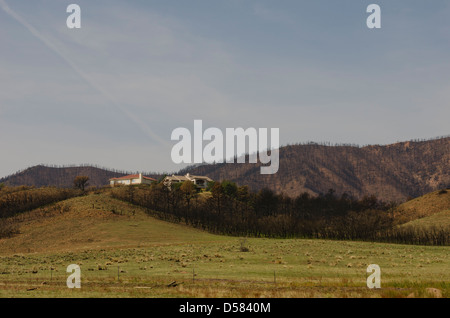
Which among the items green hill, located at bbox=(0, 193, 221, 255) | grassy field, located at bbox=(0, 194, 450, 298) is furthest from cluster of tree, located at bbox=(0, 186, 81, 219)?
grassy field, located at bbox=(0, 194, 450, 298)

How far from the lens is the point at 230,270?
48.4 metres

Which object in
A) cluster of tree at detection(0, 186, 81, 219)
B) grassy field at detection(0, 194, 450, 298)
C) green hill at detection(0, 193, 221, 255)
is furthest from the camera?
cluster of tree at detection(0, 186, 81, 219)

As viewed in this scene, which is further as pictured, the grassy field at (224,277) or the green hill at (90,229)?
the green hill at (90,229)

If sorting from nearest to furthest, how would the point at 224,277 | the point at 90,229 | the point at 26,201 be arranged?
the point at 224,277 < the point at 90,229 < the point at 26,201

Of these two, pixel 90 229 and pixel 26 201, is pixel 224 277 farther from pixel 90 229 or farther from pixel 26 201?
pixel 26 201

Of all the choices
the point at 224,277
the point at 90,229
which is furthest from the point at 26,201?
the point at 224,277

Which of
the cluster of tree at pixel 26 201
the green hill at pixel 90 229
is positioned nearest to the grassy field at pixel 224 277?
the green hill at pixel 90 229

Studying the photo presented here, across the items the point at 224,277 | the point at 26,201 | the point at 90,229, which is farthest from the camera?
the point at 26,201

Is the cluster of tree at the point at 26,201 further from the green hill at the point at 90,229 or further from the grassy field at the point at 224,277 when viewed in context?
the grassy field at the point at 224,277

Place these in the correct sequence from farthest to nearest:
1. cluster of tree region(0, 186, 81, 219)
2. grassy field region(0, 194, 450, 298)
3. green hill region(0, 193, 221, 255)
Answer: cluster of tree region(0, 186, 81, 219) < green hill region(0, 193, 221, 255) < grassy field region(0, 194, 450, 298)

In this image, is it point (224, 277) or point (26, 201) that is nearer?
point (224, 277)

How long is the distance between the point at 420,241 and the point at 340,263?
68.9 metres

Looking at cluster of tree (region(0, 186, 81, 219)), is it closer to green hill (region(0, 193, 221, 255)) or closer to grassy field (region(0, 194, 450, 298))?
green hill (region(0, 193, 221, 255))
